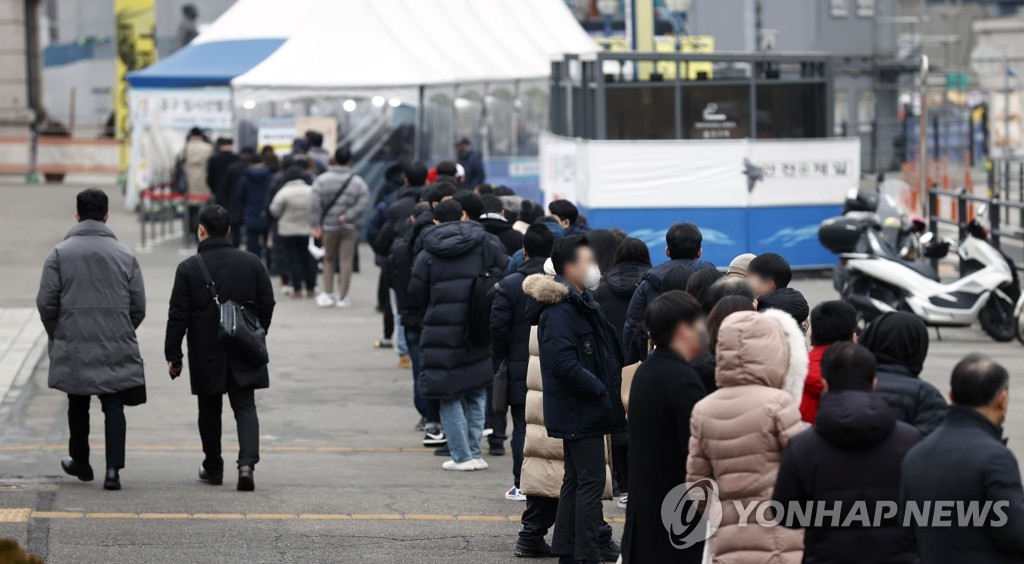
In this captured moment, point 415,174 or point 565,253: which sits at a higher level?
point 415,174

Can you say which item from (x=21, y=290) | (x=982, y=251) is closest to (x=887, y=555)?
(x=982, y=251)

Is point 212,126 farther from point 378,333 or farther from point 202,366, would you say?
point 202,366

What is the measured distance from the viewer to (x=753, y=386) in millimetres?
5574

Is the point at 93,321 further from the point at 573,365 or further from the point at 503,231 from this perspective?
the point at 573,365

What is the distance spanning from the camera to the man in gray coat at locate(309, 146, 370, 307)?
18.8 m

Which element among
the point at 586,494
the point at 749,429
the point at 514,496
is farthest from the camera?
the point at 514,496

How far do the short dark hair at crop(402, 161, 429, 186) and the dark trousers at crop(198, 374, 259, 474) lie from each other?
4654mm

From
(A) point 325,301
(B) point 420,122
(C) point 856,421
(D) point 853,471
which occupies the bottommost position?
(A) point 325,301

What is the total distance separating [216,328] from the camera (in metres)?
9.65

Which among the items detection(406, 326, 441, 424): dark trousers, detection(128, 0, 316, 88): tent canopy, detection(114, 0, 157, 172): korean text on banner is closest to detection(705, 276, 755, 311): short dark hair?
detection(406, 326, 441, 424): dark trousers

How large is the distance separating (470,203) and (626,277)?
7.07 feet

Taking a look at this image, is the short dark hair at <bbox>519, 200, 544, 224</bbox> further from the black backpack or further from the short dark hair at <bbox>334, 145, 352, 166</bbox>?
the short dark hair at <bbox>334, 145, 352, 166</bbox>

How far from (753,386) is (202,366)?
189 inches

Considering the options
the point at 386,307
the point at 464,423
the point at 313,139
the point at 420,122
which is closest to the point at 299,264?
the point at 313,139
